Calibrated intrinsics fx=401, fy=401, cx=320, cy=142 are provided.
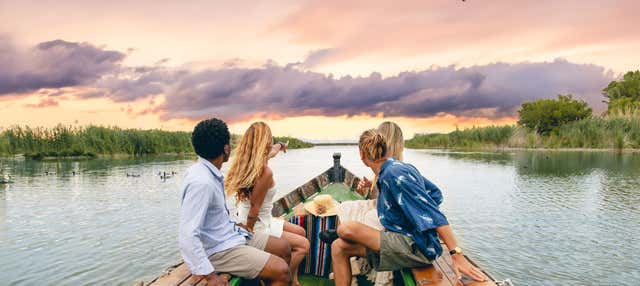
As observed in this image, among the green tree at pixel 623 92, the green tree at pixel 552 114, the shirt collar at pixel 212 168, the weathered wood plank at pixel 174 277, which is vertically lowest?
the weathered wood plank at pixel 174 277

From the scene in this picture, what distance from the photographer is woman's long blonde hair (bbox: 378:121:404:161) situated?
3.17 metres

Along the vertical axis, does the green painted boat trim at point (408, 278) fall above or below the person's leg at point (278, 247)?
below

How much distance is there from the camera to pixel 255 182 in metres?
3.37

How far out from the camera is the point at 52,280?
639 cm

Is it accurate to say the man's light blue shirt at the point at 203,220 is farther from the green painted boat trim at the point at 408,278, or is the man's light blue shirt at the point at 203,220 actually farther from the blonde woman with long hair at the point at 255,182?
the green painted boat trim at the point at 408,278

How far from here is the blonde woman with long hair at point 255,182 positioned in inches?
132

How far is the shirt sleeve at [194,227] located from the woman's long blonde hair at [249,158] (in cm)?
91

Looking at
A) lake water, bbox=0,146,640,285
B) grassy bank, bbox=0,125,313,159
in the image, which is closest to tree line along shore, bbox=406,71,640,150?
lake water, bbox=0,146,640,285

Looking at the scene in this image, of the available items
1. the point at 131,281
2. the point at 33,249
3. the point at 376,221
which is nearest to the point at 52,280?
the point at 131,281

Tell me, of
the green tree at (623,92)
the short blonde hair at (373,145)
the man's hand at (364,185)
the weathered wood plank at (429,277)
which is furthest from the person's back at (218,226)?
the green tree at (623,92)

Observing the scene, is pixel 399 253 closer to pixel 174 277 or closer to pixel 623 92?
pixel 174 277

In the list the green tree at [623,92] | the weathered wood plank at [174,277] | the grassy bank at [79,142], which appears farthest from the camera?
the green tree at [623,92]

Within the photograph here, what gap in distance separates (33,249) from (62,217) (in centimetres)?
329

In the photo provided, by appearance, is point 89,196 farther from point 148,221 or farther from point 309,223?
point 309,223
